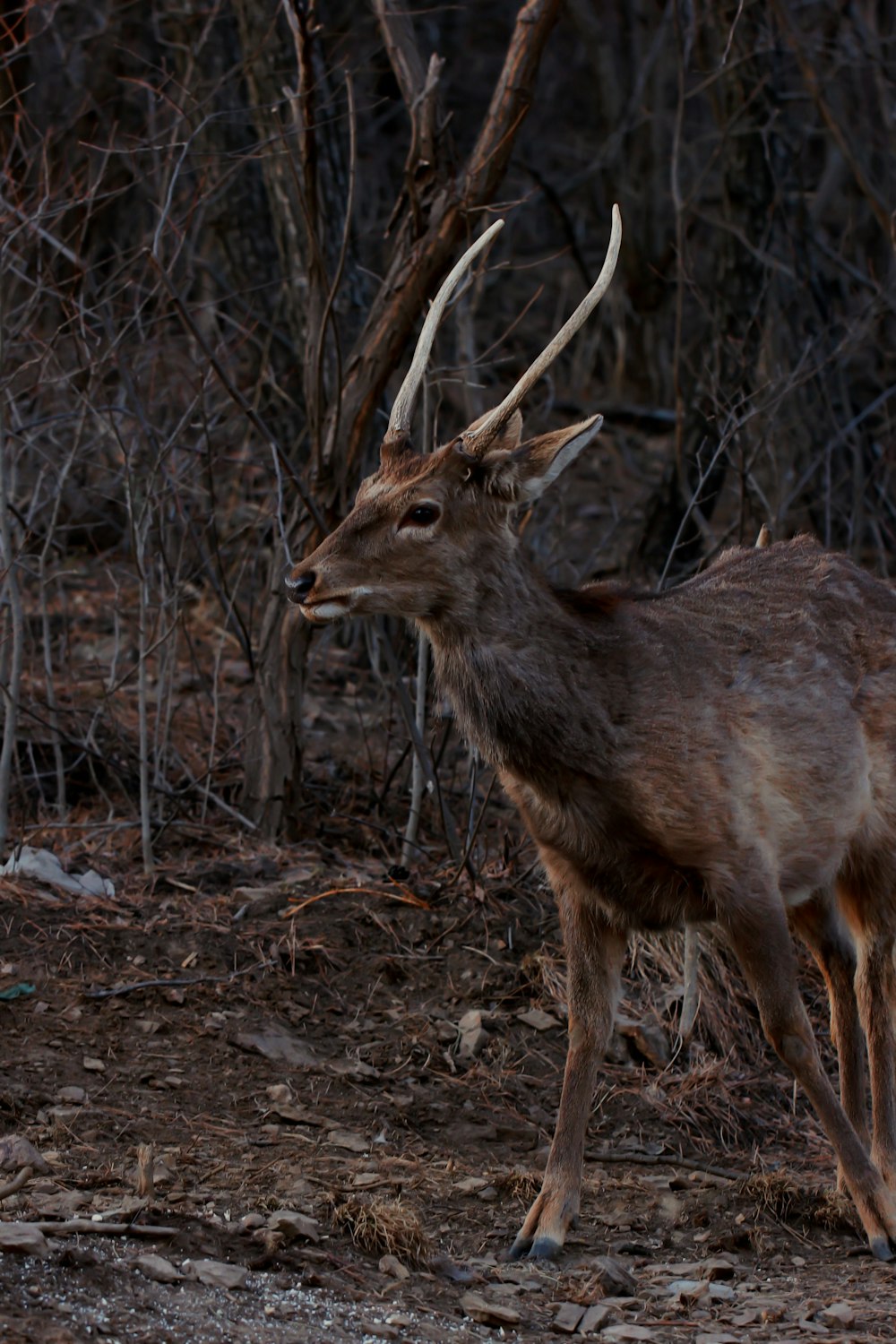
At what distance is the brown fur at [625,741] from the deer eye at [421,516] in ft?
0.05

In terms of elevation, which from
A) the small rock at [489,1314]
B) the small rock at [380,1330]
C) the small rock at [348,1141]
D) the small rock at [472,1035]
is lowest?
the small rock at [472,1035]

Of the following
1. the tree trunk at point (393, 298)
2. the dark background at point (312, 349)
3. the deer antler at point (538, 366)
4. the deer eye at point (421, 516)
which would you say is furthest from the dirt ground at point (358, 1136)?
the deer antler at point (538, 366)

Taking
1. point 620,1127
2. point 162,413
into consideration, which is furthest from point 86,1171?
point 162,413

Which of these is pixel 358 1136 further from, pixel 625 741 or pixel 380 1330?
pixel 625 741

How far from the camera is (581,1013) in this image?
19.7ft

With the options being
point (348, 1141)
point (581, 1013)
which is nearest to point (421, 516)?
point (581, 1013)

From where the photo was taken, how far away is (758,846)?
566 cm

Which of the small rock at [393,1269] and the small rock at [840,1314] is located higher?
the small rock at [393,1269]

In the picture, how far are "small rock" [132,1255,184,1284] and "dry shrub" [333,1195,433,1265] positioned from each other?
0.73 metres

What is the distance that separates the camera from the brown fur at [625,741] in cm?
549

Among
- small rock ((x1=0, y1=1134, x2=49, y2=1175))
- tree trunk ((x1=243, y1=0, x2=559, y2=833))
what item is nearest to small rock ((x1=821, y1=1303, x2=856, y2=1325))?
small rock ((x1=0, y1=1134, x2=49, y2=1175))

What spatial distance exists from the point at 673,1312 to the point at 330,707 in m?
5.55

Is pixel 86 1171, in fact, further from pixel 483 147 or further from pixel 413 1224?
pixel 483 147

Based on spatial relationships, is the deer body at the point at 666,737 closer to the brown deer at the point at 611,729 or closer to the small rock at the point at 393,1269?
the brown deer at the point at 611,729
